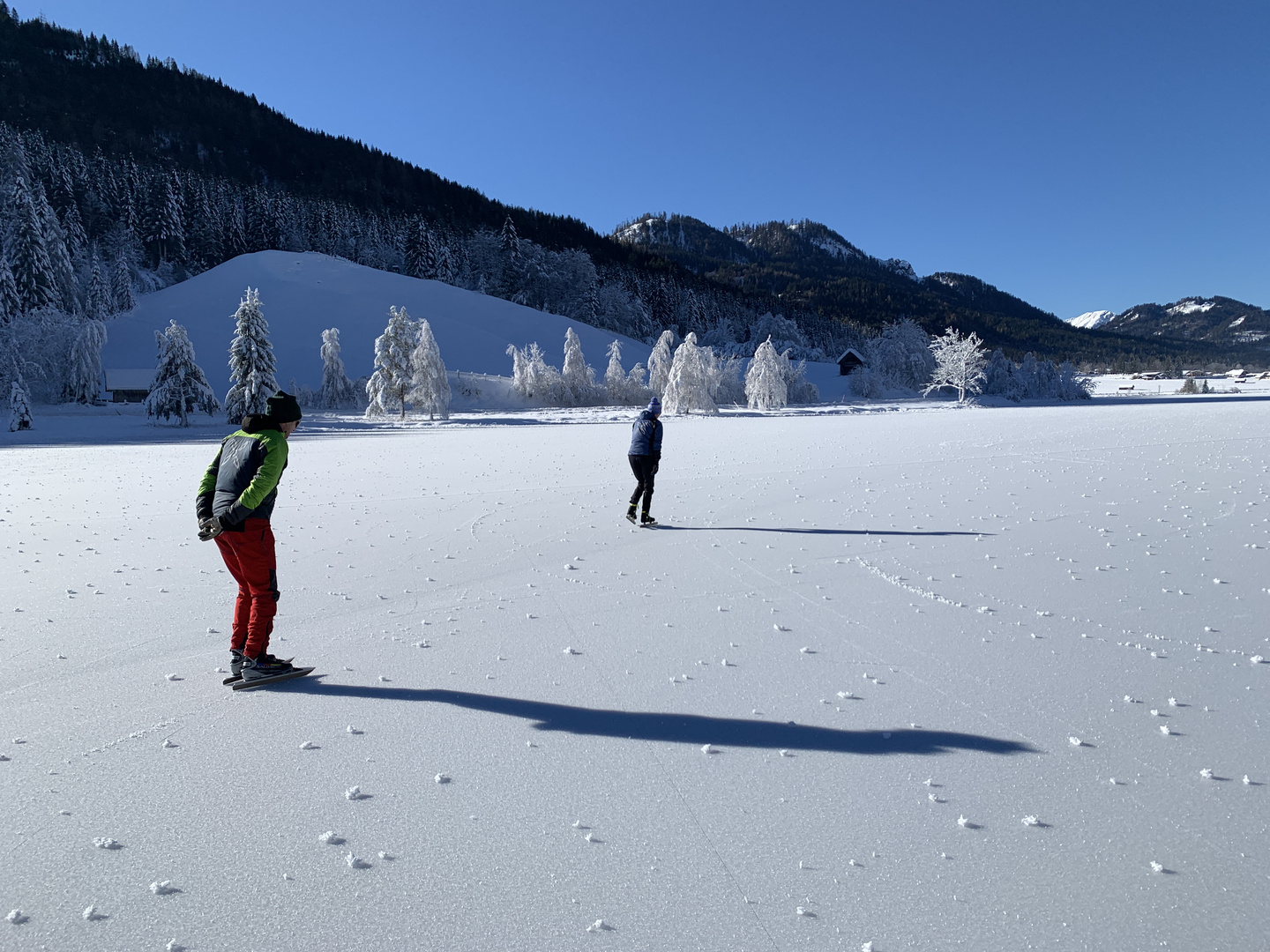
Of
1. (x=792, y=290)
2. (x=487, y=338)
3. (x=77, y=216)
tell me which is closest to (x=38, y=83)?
(x=77, y=216)

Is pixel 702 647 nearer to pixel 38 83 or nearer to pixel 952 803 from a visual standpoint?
pixel 952 803

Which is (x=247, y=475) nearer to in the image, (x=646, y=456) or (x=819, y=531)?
(x=646, y=456)

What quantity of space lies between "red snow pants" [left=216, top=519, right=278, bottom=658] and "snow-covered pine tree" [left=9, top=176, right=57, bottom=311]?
70.1 m

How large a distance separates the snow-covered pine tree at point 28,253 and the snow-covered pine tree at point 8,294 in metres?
1.33

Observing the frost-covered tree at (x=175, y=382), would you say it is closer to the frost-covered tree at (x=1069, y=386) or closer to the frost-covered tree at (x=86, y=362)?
the frost-covered tree at (x=86, y=362)

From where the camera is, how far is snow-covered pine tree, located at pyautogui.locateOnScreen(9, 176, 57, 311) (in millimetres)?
54781

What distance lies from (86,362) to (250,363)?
14.5 m

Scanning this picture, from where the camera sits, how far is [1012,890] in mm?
2441

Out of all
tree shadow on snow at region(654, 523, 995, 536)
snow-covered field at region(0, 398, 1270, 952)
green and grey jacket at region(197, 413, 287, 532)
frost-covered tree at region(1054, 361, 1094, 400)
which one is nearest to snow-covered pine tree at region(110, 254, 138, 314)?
snow-covered field at region(0, 398, 1270, 952)

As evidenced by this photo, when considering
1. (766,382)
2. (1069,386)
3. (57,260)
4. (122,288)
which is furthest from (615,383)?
(122,288)

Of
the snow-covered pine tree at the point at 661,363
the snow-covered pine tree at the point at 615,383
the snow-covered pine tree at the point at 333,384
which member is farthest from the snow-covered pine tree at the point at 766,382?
the snow-covered pine tree at the point at 333,384

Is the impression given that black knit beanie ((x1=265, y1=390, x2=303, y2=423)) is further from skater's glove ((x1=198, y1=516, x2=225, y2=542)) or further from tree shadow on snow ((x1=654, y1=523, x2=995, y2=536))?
tree shadow on snow ((x1=654, y1=523, x2=995, y2=536))

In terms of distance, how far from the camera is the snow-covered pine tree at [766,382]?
2036 inches

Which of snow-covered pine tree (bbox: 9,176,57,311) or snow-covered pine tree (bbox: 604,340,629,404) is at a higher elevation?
snow-covered pine tree (bbox: 9,176,57,311)
